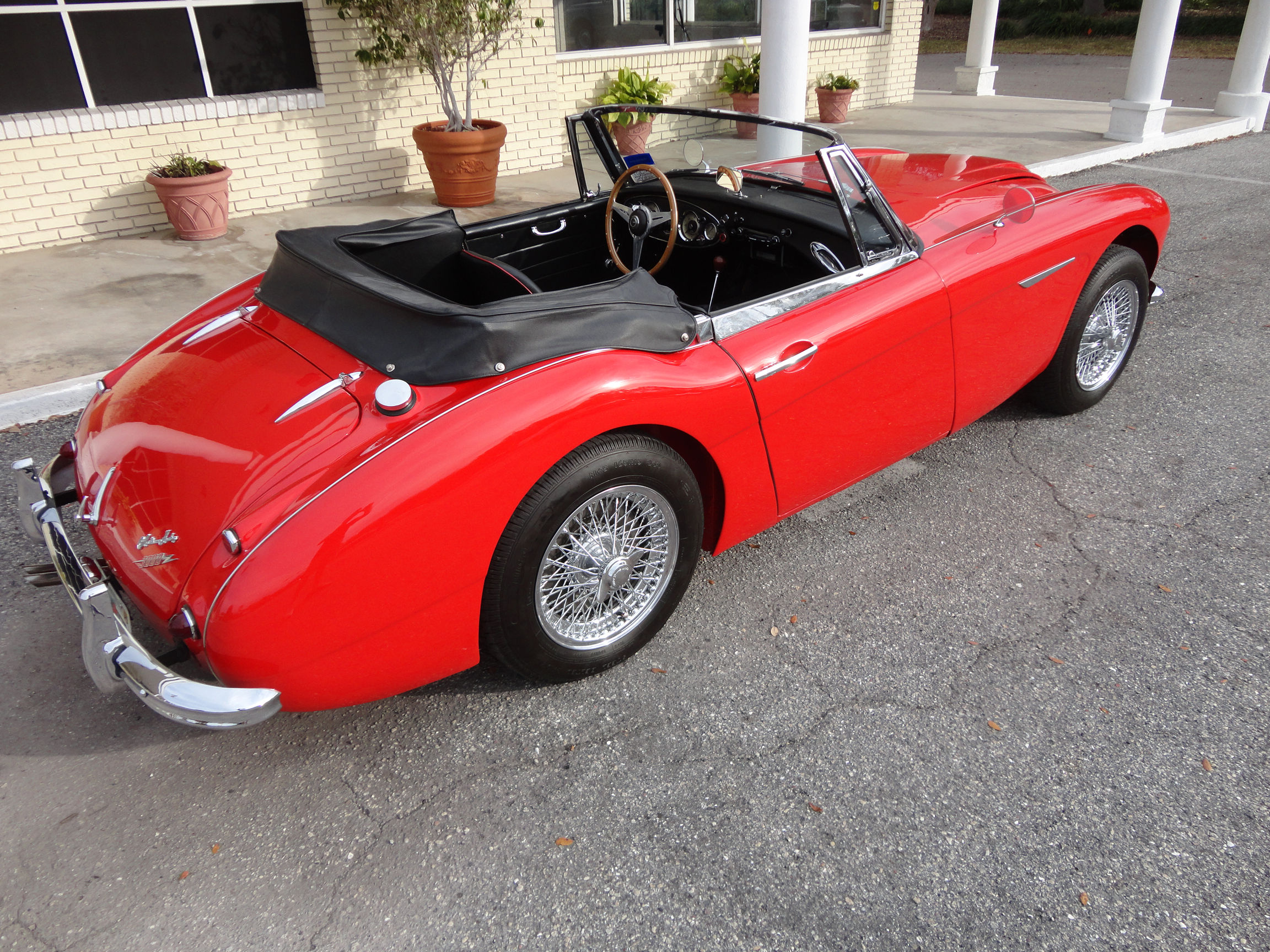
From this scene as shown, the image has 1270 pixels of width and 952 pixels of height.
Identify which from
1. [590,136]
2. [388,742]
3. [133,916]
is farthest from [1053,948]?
[590,136]

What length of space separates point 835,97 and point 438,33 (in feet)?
18.5

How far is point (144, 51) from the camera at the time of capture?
272 inches

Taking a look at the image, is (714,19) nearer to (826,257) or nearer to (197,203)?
(197,203)

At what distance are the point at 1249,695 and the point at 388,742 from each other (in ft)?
8.19

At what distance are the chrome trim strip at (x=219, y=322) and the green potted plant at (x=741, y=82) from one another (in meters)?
8.38

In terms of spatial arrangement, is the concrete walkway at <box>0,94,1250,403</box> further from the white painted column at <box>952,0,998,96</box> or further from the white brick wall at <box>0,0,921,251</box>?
the white painted column at <box>952,0,998,96</box>

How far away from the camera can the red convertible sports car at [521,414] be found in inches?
83.1

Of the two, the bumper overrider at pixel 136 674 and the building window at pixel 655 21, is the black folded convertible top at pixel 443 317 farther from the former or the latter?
the building window at pixel 655 21

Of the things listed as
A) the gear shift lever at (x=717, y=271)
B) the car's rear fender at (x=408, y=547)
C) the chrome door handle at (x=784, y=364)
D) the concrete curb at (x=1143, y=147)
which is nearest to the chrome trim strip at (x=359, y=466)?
the car's rear fender at (x=408, y=547)

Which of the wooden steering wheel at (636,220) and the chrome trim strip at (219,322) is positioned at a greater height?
the wooden steering wheel at (636,220)

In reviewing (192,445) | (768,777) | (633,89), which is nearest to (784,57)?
(633,89)

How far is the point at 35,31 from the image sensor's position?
21.4 feet

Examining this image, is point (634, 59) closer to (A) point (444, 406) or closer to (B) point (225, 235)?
(B) point (225, 235)

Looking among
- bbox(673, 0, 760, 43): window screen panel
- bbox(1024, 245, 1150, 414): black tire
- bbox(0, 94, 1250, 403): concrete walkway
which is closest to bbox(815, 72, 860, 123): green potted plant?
bbox(0, 94, 1250, 403): concrete walkway
